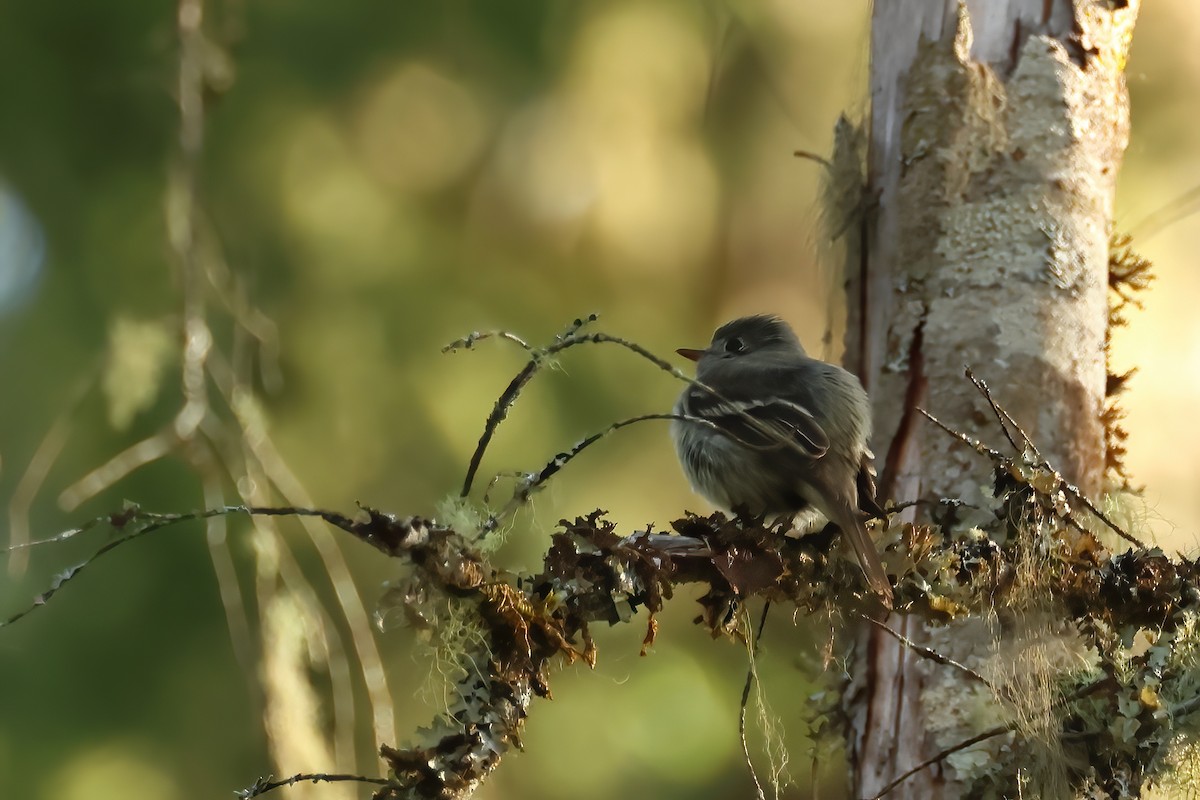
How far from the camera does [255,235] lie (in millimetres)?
4160

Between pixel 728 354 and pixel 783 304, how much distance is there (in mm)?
2470

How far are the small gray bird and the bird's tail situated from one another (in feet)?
0.32

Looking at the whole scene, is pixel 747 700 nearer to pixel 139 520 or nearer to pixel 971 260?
pixel 139 520

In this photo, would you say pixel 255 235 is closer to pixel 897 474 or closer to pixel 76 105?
pixel 76 105

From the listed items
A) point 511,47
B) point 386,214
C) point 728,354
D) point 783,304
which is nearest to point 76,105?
point 386,214

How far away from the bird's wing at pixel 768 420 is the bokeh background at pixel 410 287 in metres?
0.45

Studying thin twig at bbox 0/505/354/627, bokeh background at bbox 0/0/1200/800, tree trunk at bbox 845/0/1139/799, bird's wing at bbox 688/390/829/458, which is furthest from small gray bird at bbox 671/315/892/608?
thin twig at bbox 0/505/354/627

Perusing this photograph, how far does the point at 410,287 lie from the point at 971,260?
7.01ft

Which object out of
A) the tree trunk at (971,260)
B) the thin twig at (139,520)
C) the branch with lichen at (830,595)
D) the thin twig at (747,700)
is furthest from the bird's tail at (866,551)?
the thin twig at (139,520)

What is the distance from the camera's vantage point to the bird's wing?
2691mm

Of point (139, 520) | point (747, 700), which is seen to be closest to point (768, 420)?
point (747, 700)

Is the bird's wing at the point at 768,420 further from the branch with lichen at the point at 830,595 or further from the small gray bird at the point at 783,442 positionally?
the branch with lichen at the point at 830,595

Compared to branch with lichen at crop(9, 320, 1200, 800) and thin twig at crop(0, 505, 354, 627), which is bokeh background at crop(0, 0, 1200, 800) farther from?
thin twig at crop(0, 505, 354, 627)

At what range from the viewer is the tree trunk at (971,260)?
288 centimetres
